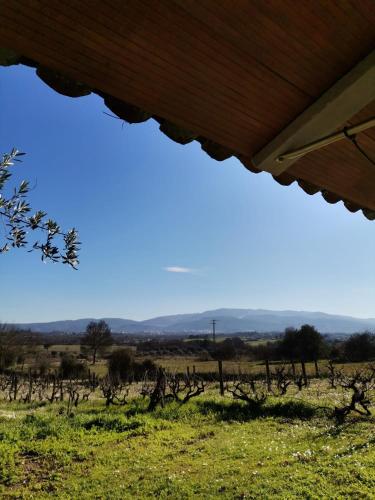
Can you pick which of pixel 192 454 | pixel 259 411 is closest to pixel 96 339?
pixel 259 411

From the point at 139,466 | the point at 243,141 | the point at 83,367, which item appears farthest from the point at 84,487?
the point at 83,367

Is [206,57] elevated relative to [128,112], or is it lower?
elevated

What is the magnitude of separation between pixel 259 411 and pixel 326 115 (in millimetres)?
19578

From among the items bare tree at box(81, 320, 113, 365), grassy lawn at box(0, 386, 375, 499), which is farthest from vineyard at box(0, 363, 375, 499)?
bare tree at box(81, 320, 113, 365)

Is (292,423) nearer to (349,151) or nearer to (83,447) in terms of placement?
(83,447)

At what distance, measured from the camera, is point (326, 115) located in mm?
1740

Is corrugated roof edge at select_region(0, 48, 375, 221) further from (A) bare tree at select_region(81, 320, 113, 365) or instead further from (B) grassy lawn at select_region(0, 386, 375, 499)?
(A) bare tree at select_region(81, 320, 113, 365)

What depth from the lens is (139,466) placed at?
11.5 meters

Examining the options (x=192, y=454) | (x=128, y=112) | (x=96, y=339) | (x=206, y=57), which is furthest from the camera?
(x=96, y=339)

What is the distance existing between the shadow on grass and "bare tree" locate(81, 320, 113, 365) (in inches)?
2154

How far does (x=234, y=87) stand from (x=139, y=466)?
12.4 metres

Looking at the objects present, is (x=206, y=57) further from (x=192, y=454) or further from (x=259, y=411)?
(x=259, y=411)

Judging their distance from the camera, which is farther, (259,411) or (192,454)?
(259,411)

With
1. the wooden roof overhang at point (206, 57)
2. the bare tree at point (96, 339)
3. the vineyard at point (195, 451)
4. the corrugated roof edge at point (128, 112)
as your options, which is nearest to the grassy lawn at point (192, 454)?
the vineyard at point (195, 451)
